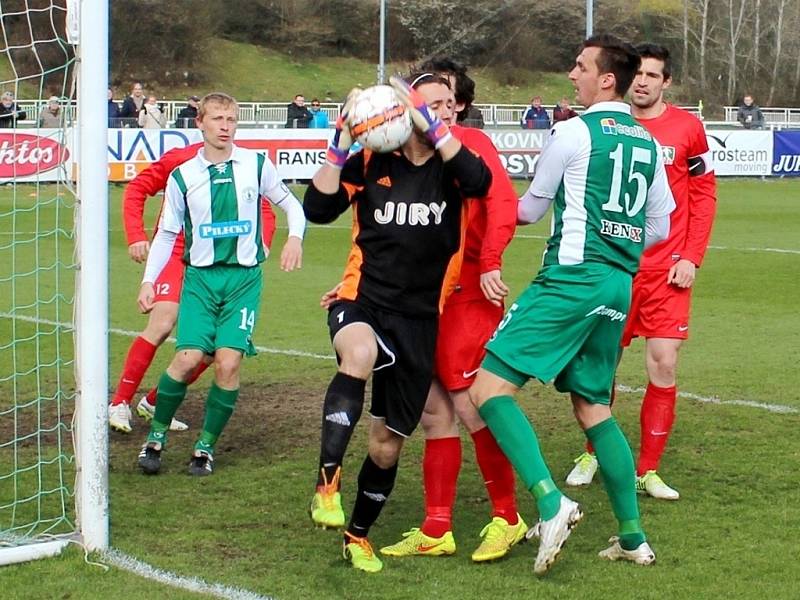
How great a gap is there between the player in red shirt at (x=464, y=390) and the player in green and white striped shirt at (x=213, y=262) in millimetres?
1559

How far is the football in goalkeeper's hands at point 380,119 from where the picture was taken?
4855 millimetres

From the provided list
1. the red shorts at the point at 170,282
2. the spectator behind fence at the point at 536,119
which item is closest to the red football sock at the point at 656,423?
the red shorts at the point at 170,282

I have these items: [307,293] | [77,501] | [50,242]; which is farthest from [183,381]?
[50,242]

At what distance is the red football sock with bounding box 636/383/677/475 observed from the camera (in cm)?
642

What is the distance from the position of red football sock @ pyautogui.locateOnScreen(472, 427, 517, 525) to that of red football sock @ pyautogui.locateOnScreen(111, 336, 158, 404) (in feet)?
9.65

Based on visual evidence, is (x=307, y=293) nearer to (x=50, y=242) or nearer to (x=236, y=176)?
(x=50, y=242)

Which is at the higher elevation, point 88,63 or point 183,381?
point 88,63

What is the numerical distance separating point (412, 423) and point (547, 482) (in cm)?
58

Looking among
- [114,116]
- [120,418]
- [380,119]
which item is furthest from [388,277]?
[114,116]

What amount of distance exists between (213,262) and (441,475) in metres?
2.04

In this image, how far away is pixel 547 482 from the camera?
16.1 feet

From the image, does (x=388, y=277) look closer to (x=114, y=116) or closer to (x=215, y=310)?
(x=215, y=310)

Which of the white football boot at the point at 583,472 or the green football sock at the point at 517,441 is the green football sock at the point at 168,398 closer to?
the white football boot at the point at 583,472

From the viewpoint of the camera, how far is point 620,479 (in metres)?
5.13
